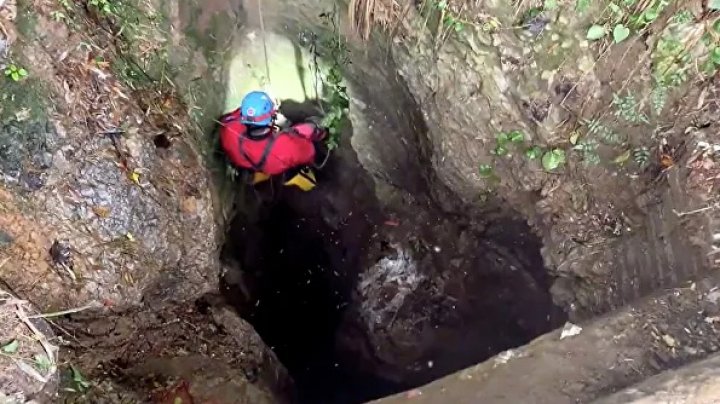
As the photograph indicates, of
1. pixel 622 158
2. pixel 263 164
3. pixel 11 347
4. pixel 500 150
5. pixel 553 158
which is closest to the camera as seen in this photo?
pixel 11 347

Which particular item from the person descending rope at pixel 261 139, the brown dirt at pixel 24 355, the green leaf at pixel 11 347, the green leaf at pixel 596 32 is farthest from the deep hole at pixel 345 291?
the green leaf at pixel 11 347

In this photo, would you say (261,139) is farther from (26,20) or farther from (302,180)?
(26,20)

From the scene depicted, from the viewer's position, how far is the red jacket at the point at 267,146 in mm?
4418

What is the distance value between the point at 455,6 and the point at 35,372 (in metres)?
2.75

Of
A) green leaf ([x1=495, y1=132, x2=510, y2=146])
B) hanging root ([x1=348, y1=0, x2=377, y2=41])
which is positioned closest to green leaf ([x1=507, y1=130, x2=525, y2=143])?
green leaf ([x1=495, y1=132, x2=510, y2=146])

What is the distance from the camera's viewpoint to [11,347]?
242 centimetres

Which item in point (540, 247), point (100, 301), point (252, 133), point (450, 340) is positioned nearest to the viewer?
point (100, 301)

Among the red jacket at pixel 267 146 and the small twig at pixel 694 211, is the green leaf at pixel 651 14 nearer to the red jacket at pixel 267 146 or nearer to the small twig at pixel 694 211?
the small twig at pixel 694 211

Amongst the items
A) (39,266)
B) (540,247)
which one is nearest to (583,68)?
(540,247)

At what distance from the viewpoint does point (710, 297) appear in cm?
258

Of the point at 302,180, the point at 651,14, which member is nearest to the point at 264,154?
the point at 302,180

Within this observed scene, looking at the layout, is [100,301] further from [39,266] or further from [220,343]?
[220,343]

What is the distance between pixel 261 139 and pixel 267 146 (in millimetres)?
74

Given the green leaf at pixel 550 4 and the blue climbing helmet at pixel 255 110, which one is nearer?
the green leaf at pixel 550 4
